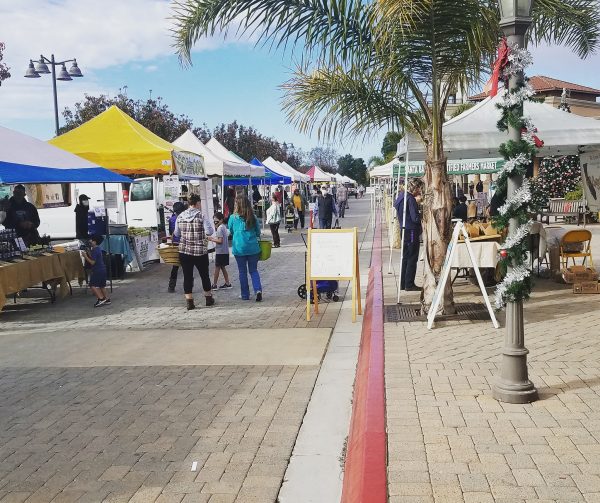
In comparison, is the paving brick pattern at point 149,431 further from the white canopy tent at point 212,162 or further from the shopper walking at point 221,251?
the white canopy tent at point 212,162

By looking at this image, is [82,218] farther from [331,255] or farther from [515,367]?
[515,367]

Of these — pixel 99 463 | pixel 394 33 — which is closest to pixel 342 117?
pixel 394 33

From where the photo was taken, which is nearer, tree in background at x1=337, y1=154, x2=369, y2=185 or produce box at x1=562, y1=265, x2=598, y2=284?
produce box at x1=562, y1=265, x2=598, y2=284

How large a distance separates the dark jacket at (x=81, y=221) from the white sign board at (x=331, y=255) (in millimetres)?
6621

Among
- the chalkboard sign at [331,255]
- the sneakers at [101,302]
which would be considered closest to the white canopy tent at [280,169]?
the sneakers at [101,302]

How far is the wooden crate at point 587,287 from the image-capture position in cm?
1005

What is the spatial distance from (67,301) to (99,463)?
301 inches

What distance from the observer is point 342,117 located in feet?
29.3

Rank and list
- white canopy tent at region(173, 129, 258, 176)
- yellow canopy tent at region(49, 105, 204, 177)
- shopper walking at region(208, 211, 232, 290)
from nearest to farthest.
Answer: shopper walking at region(208, 211, 232, 290)
yellow canopy tent at region(49, 105, 204, 177)
white canopy tent at region(173, 129, 258, 176)

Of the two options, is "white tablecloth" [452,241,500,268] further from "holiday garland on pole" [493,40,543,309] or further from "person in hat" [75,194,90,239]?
"person in hat" [75,194,90,239]

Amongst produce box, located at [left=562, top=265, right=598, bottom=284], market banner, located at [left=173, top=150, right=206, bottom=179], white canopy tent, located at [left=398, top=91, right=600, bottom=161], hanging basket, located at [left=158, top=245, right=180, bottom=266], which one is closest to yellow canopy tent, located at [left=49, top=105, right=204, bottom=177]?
market banner, located at [left=173, top=150, right=206, bottom=179]

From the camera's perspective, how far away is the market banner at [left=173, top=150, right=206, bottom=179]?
15712 millimetres

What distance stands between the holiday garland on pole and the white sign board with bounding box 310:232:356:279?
4103 mm

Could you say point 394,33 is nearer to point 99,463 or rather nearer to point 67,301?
point 99,463
